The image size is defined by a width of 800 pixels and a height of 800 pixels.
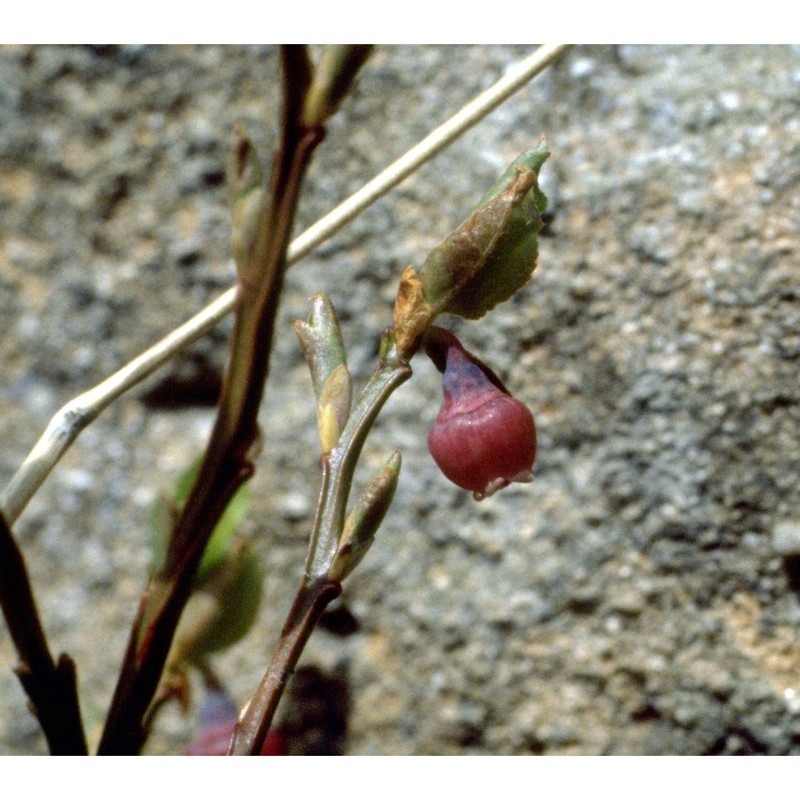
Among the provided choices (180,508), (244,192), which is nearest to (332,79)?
Answer: (244,192)

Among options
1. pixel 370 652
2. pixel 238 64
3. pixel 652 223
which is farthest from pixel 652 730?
pixel 238 64

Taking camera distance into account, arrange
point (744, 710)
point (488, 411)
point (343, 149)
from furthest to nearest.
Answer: point (343, 149), point (744, 710), point (488, 411)

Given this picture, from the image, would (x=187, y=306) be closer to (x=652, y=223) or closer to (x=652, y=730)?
(x=652, y=223)

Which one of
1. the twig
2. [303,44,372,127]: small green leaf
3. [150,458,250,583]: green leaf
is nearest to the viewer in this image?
[303,44,372,127]: small green leaf

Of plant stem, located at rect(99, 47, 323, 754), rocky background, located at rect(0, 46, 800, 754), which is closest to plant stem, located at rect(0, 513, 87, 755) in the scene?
plant stem, located at rect(99, 47, 323, 754)

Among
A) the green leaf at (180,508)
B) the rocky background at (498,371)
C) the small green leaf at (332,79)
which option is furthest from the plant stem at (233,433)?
the rocky background at (498,371)

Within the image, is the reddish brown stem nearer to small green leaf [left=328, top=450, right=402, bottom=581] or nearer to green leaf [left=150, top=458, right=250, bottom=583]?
small green leaf [left=328, top=450, right=402, bottom=581]

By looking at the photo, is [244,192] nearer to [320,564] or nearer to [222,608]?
[320,564]
